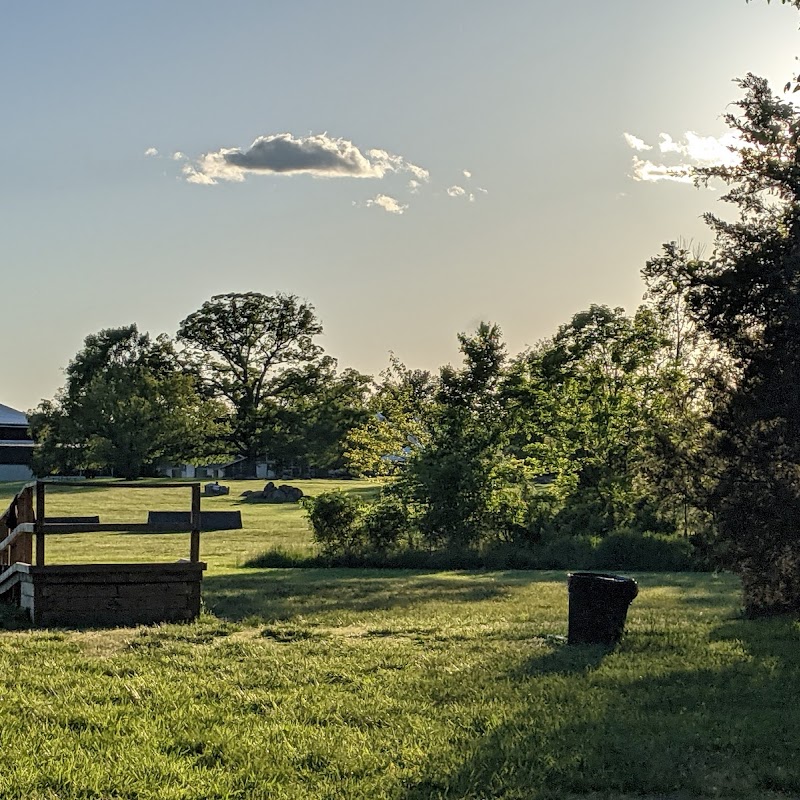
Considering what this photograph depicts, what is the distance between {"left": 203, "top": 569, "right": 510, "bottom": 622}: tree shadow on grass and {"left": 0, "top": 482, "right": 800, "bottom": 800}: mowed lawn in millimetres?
687

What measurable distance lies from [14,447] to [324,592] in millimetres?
82078

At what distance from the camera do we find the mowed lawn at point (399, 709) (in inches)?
254

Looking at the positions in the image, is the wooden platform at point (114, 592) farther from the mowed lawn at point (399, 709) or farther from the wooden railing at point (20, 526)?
the wooden railing at point (20, 526)

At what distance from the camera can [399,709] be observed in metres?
8.22

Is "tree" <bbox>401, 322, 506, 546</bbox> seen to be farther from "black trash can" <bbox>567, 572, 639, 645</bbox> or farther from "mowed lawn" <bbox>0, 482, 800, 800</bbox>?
"black trash can" <bbox>567, 572, 639, 645</bbox>

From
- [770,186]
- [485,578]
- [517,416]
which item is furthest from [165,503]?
[770,186]

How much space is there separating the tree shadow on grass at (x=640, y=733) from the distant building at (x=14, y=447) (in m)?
78.3

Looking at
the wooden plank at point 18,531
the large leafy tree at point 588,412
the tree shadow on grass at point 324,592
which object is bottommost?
the tree shadow on grass at point 324,592

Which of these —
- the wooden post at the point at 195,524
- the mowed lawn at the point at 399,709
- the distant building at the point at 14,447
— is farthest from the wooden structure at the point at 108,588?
the distant building at the point at 14,447

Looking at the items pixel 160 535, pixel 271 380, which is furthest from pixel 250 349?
pixel 160 535

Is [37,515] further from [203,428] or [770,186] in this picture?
[203,428]

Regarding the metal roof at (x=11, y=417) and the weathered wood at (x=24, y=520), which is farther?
the metal roof at (x=11, y=417)

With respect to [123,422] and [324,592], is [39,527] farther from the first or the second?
[123,422]

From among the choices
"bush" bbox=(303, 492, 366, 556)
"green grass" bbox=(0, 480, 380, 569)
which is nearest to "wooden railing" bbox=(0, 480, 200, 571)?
"green grass" bbox=(0, 480, 380, 569)
